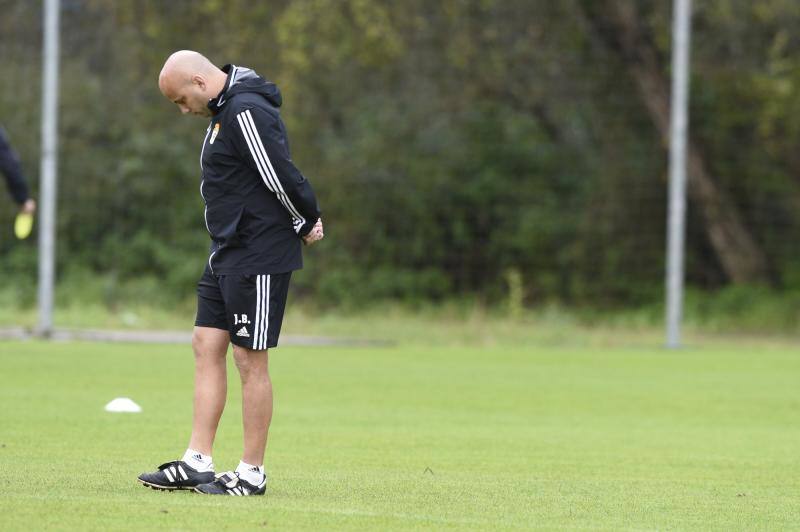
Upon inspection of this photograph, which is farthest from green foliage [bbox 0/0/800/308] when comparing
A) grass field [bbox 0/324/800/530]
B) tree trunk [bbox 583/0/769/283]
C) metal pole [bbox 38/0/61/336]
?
grass field [bbox 0/324/800/530]

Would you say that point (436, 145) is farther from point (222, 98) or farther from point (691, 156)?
point (222, 98)

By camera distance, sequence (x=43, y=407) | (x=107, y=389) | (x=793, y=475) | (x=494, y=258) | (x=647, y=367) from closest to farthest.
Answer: (x=793, y=475)
(x=43, y=407)
(x=107, y=389)
(x=647, y=367)
(x=494, y=258)

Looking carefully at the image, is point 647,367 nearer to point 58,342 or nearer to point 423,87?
point 58,342

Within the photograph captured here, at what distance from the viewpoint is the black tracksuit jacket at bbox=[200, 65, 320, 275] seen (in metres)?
5.96

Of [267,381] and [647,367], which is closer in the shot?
[267,381]

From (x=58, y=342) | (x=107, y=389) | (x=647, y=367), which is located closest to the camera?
(x=107, y=389)

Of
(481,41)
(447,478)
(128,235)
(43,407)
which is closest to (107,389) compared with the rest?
Answer: (43,407)

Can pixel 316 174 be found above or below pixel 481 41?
below

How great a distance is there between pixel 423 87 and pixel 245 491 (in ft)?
59.1

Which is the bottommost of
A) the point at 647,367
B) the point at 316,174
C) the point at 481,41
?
the point at 647,367

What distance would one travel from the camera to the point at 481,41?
2366 cm

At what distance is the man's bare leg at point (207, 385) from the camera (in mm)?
6223

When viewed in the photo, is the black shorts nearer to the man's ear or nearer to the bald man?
the bald man

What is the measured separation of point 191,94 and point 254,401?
1.27 m
